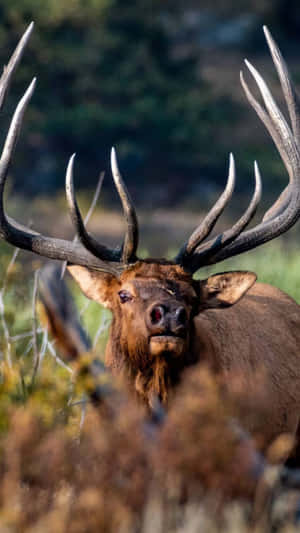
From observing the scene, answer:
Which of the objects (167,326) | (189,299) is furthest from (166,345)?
(189,299)

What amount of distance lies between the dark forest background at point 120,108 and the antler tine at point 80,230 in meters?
17.9

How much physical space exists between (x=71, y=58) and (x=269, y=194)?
7.44 m

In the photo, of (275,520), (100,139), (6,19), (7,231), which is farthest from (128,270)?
(100,139)

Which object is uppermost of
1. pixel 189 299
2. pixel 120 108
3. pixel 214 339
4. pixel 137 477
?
pixel 120 108

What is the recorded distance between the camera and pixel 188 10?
40812mm

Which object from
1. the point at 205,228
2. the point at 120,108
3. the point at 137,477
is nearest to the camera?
the point at 137,477

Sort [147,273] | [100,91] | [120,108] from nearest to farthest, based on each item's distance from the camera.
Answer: [147,273]
[100,91]
[120,108]

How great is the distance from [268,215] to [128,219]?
118 centimetres

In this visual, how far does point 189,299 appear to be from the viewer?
16.8 feet

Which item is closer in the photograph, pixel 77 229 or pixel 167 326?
pixel 167 326

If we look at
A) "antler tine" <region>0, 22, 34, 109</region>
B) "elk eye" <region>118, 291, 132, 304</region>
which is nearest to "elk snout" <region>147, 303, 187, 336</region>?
"elk eye" <region>118, 291, 132, 304</region>

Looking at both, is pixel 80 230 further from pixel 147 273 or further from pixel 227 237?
pixel 227 237

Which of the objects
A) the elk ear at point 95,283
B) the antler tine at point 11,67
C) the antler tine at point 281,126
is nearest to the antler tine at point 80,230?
the elk ear at point 95,283

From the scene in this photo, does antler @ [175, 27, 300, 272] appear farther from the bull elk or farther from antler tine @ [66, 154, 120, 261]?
antler tine @ [66, 154, 120, 261]
